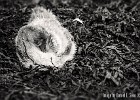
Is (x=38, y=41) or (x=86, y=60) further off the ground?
(x=38, y=41)

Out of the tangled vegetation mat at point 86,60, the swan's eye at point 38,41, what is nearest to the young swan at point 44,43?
the swan's eye at point 38,41

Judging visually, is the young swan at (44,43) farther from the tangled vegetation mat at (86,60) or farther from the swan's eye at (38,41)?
the tangled vegetation mat at (86,60)

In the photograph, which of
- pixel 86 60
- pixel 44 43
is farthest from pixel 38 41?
pixel 86 60

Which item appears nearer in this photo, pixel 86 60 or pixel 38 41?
pixel 86 60

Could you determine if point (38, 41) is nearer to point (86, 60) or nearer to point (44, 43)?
point (44, 43)

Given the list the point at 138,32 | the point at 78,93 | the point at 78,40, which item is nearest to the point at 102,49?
the point at 78,40

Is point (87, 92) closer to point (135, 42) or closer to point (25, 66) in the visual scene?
point (25, 66)
